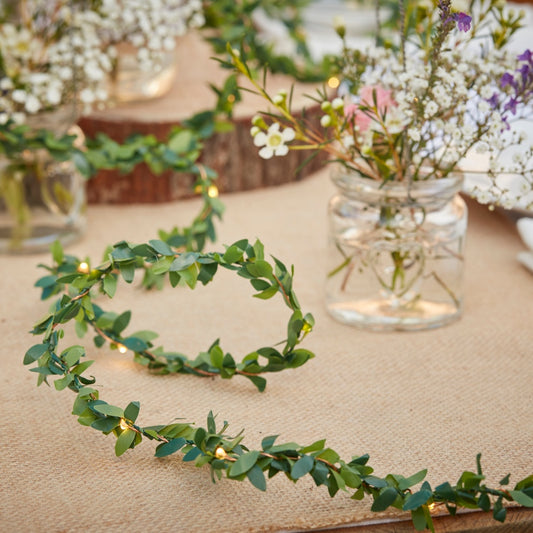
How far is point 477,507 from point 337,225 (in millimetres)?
410

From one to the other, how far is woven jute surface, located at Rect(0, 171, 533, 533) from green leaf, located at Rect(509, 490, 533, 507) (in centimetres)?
6

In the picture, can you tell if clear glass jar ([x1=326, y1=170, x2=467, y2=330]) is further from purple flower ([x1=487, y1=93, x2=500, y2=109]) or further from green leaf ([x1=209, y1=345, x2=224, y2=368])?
green leaf ([x1=209, y1=345, x2=224, y2=368])

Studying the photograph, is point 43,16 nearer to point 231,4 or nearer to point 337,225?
point 231,4

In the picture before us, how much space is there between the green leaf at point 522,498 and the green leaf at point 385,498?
9cm

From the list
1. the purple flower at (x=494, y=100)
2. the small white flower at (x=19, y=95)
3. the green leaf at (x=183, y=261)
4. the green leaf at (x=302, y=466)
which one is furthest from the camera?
the small white flower at (x=19, y=95)

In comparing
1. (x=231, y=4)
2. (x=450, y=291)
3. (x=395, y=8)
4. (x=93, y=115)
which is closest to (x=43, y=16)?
(x=93, y=115)

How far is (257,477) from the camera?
0.58m

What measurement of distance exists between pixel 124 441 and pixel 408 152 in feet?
1.41

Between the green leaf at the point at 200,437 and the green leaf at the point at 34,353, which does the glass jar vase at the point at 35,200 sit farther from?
the green leaf at the point at 200,437

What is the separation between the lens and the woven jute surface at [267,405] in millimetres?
612

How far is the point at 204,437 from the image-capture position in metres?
0.62

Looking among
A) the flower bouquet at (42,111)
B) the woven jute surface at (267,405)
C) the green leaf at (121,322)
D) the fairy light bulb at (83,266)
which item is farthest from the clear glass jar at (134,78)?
the green leaf at (121,322)

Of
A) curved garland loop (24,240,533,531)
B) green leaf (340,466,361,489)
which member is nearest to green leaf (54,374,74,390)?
curved garland loop (24,240,533,531)

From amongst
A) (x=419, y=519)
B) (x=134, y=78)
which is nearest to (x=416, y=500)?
(x=419, y=519)
